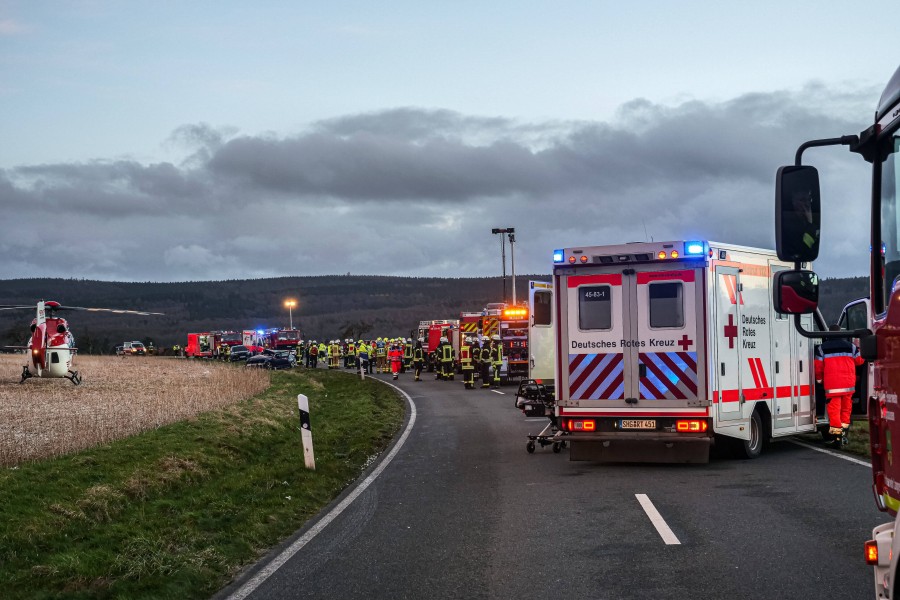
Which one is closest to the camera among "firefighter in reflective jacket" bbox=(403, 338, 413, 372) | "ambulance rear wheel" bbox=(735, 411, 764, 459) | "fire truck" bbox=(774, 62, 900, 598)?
"fire truck" bbox=(774, 62, 900, 598)

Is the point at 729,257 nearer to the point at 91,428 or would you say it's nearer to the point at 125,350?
the point at 91,428

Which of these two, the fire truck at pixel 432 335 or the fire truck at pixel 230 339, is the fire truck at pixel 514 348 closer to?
the fire truck at pixel 432 335

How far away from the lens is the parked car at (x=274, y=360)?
66188mm

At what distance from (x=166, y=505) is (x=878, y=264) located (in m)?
9.14

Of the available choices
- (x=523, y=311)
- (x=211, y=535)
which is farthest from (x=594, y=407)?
(x=523, y=311)

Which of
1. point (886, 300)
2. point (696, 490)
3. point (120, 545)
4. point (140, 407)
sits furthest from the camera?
point (140, 407)

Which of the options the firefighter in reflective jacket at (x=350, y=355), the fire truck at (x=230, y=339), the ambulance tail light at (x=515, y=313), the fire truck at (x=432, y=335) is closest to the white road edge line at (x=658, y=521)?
the ambulance tail light at (x=515, y=313)

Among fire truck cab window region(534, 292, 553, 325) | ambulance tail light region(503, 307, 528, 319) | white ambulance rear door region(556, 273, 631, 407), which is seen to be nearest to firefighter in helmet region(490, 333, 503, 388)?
ambulance tail light region(503, 307, 528, 319)

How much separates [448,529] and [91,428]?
419 inches

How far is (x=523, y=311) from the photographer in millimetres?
39469

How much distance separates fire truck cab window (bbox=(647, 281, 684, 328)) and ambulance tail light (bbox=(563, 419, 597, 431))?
62.6 inches

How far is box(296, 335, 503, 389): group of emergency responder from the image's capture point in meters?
37.2

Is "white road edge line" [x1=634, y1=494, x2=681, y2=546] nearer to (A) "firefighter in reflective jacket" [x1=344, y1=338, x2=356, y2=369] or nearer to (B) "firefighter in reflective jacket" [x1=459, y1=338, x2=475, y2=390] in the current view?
(B) "firefighter in reflective jacket" [x1=459, y1=338, x2=475, y2=390]

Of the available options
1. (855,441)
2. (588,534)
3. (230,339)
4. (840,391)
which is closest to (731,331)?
(840,391)
